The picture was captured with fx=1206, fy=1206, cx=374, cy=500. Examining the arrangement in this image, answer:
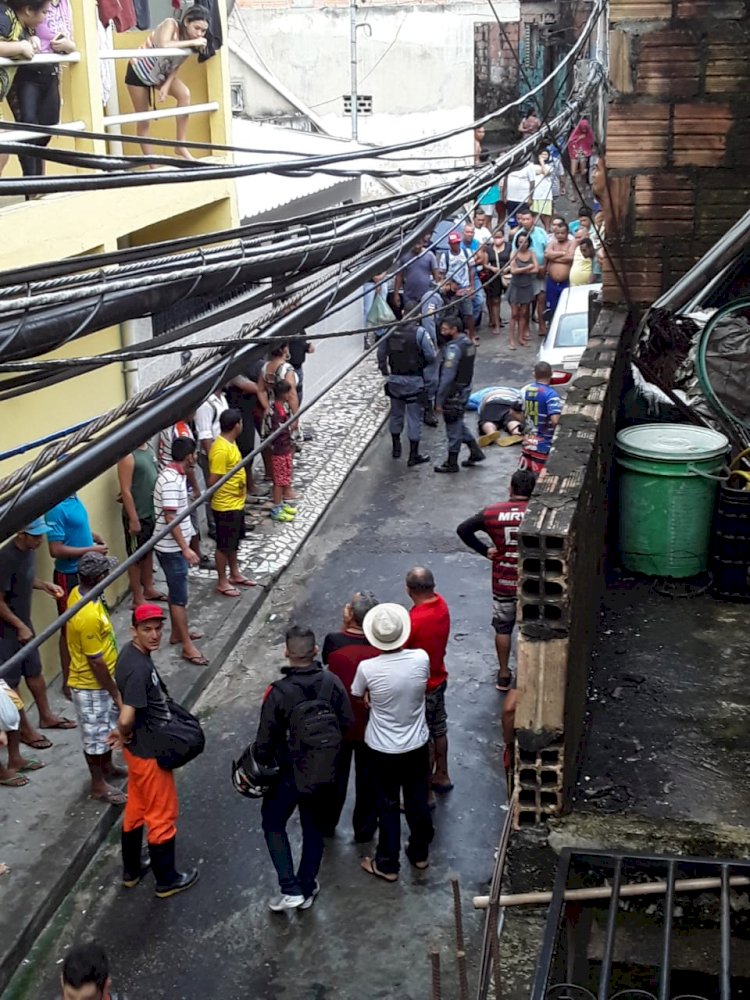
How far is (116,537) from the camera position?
1055 cm

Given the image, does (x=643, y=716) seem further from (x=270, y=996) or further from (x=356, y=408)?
(x=356, y=408)

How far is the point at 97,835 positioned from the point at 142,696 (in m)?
1.51

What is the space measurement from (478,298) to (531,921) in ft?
→ 50.6

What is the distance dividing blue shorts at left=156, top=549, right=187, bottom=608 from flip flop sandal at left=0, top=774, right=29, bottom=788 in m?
2.09

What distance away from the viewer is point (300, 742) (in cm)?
641

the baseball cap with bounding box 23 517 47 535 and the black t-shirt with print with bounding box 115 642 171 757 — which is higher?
the baseball cap with bounding box 23 517 47 535

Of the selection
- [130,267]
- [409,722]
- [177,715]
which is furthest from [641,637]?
[130,267]

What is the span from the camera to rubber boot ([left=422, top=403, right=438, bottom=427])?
53.1 feet

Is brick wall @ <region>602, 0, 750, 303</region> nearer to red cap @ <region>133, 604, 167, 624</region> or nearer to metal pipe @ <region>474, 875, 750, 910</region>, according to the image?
red cap @ <region>133, 604, 167, 624</region>

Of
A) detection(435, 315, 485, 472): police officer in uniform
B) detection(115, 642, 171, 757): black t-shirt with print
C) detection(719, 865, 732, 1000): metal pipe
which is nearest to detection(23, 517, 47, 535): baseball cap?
detection(115, 642, 171, 757): black t-shirt with print

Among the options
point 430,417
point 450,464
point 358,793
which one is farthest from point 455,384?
point 358,793

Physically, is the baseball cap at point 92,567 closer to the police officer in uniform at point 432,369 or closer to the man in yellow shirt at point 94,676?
the man in yellow shirt at point 94,676

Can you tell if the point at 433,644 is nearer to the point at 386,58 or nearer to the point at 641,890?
the point at 641,890

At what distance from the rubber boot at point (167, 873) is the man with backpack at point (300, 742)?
0.61 m
